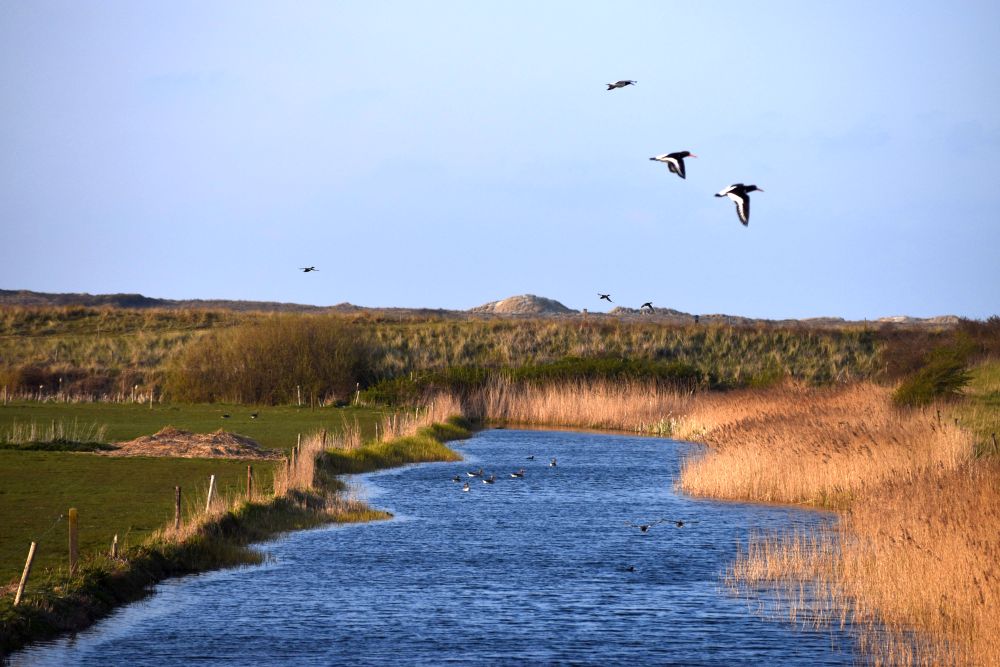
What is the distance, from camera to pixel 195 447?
34.9 metres

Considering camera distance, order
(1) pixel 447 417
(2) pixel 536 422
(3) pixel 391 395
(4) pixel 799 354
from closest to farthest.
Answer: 1. (1) pixel 447 417
2. (2) pixel 536 422
3. (3) pixel 391 395
4. (4) pixel 799 354

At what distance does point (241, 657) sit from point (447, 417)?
35821mm

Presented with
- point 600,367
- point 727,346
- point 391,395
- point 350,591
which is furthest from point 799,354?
point 350,591

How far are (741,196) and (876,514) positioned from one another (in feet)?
16.8

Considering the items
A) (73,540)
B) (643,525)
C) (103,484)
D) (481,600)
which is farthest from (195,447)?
(73,540)

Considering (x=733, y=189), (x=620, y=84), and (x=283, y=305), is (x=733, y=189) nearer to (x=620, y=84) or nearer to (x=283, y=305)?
(x=620, y=84)

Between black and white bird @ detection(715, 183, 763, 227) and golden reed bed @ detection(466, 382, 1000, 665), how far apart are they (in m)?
4.63

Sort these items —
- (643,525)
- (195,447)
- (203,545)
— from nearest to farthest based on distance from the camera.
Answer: (203,545) → (643,525) → (195,447)

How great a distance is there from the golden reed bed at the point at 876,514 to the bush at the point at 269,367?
27586 millimetres

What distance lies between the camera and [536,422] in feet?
181

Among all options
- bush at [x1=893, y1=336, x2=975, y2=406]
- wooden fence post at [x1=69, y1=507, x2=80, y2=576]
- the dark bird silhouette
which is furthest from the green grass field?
bush at [x1=893, y1=336, x2=975, y2=406]

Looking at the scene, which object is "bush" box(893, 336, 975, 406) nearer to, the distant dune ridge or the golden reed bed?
the golden reed bed

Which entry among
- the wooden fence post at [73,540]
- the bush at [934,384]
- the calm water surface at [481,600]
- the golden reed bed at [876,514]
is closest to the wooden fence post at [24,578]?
the calm water surface at [481,600]

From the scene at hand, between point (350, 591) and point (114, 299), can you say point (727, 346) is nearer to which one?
point (350, 591)
